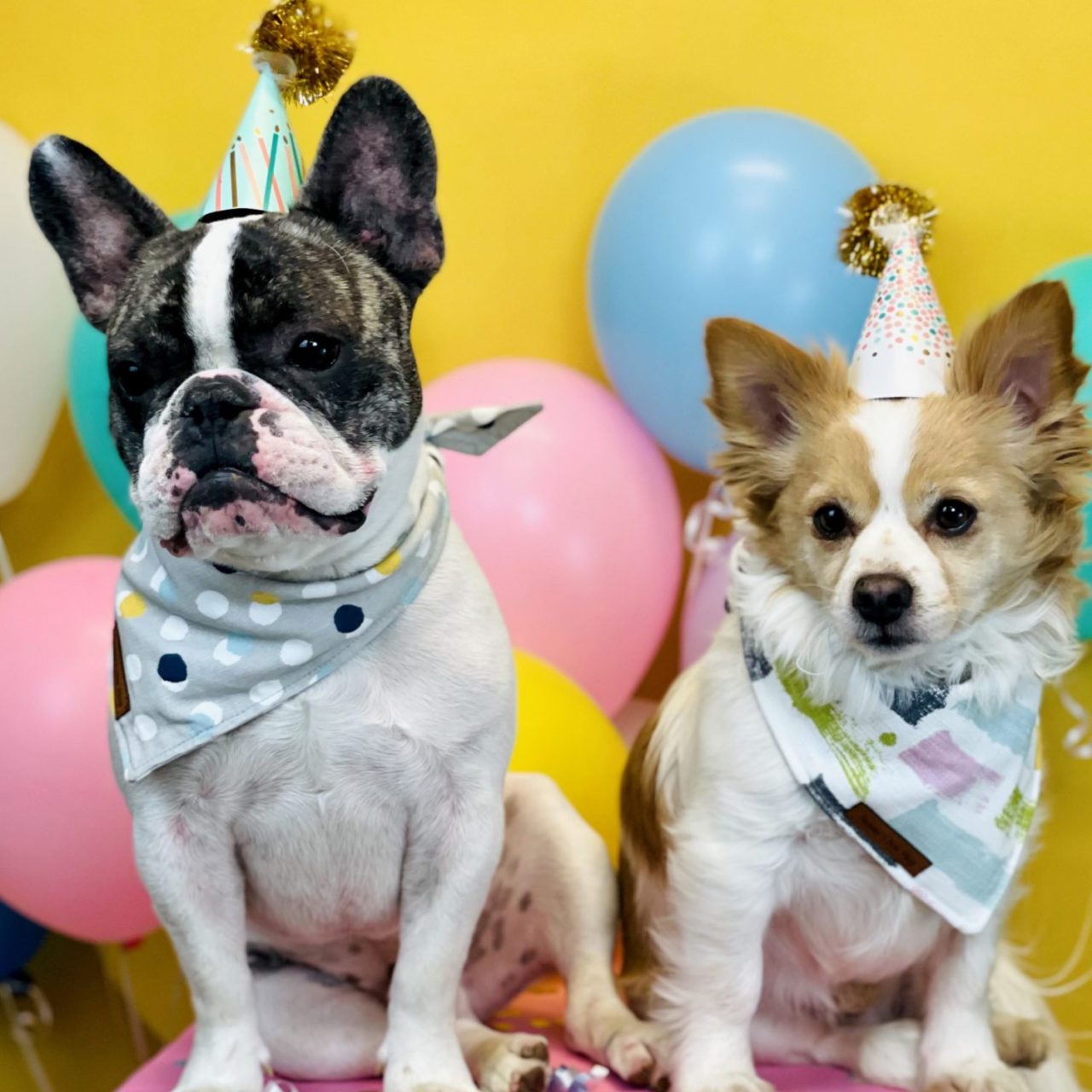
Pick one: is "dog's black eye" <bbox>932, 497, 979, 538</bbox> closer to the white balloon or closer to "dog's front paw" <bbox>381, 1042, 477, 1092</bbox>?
"dog's front paw" <bbox>381, 1042, 477, 1092</bbox>

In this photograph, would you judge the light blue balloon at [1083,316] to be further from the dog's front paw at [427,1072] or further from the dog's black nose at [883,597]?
the dog's front paw at [427,1072]

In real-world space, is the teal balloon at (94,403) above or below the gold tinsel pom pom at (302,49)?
below

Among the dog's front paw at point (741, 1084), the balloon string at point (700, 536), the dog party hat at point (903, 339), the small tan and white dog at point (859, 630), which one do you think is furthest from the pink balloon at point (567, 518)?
the dog's front paw at point (741, 1084)

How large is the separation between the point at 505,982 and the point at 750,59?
1.71 metres

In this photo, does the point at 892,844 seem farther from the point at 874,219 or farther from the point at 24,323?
the point at 24,323

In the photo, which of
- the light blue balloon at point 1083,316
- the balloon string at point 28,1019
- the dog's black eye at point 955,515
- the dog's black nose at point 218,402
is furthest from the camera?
the balloon string at point 28,1019

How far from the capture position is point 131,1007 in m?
2.83

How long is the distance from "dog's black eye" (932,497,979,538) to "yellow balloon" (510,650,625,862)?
2.43ft

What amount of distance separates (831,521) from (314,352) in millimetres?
611

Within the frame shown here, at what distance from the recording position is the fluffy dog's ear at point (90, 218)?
1.48m

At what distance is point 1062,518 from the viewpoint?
1.55m

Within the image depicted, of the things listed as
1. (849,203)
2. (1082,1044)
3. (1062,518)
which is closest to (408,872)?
(1062,518)

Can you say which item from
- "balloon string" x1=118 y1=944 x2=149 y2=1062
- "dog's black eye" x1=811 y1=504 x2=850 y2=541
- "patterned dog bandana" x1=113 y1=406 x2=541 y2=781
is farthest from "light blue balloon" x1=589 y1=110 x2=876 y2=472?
"balloon string" x1=118 y1=944 x2=149 y2=1062

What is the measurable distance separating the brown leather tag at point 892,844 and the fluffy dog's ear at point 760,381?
18.4 inches
